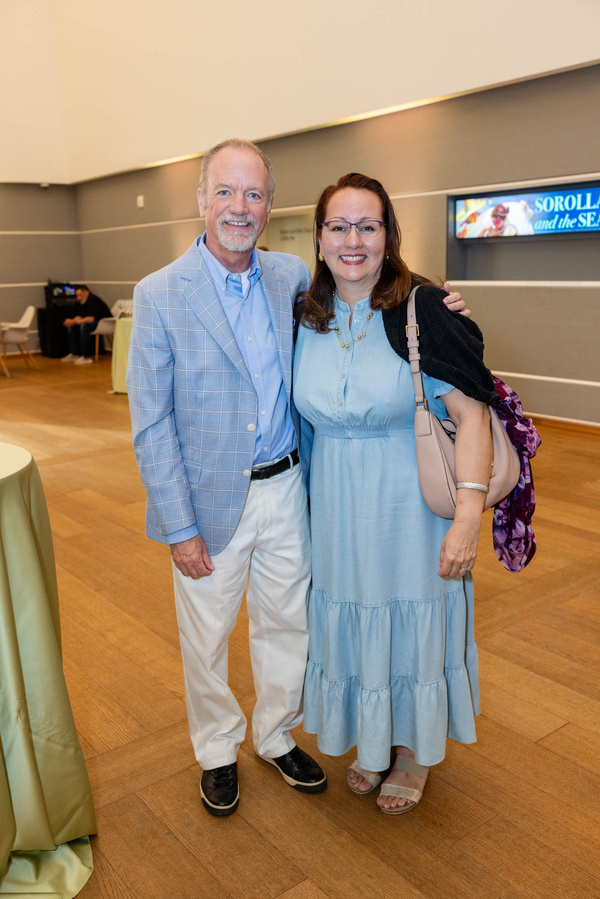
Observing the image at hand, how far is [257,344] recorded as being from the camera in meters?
1.98

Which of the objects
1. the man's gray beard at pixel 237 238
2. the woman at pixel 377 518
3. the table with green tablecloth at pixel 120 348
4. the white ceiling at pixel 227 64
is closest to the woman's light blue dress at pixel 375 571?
the woman at pixel 377 518

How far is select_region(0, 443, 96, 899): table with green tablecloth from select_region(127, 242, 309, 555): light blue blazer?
12.7 inches

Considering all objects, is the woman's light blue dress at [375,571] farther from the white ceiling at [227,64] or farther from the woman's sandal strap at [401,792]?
the white ceiling at [227,64]

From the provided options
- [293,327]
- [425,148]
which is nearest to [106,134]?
[425,148]

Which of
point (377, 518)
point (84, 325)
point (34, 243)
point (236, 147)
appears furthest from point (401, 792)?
point (34, 243)

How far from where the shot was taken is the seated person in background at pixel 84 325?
40.8 feet

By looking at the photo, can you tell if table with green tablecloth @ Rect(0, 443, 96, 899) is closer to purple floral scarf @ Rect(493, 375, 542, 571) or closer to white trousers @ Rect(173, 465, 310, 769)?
white trousers @ Rect(173, 465, 310, 769)

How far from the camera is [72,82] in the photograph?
12383 mm

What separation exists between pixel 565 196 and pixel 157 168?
6.80 m

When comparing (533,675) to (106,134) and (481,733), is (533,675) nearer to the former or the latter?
(481,733)

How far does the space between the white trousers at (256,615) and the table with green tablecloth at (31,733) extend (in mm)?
359

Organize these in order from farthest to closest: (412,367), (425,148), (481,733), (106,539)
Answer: (425,148)
(106,539)
(481,733)
(412,367)

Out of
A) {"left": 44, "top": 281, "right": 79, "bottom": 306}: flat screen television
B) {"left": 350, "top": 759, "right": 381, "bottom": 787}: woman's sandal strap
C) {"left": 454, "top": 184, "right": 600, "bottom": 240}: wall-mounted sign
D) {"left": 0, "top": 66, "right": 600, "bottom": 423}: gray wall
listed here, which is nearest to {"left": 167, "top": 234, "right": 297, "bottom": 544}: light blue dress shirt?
{"left": 350, "top": 759, "right": 381, "bottom": 787}: woman's sandal strap

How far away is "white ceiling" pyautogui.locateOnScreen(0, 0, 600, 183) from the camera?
636cm
